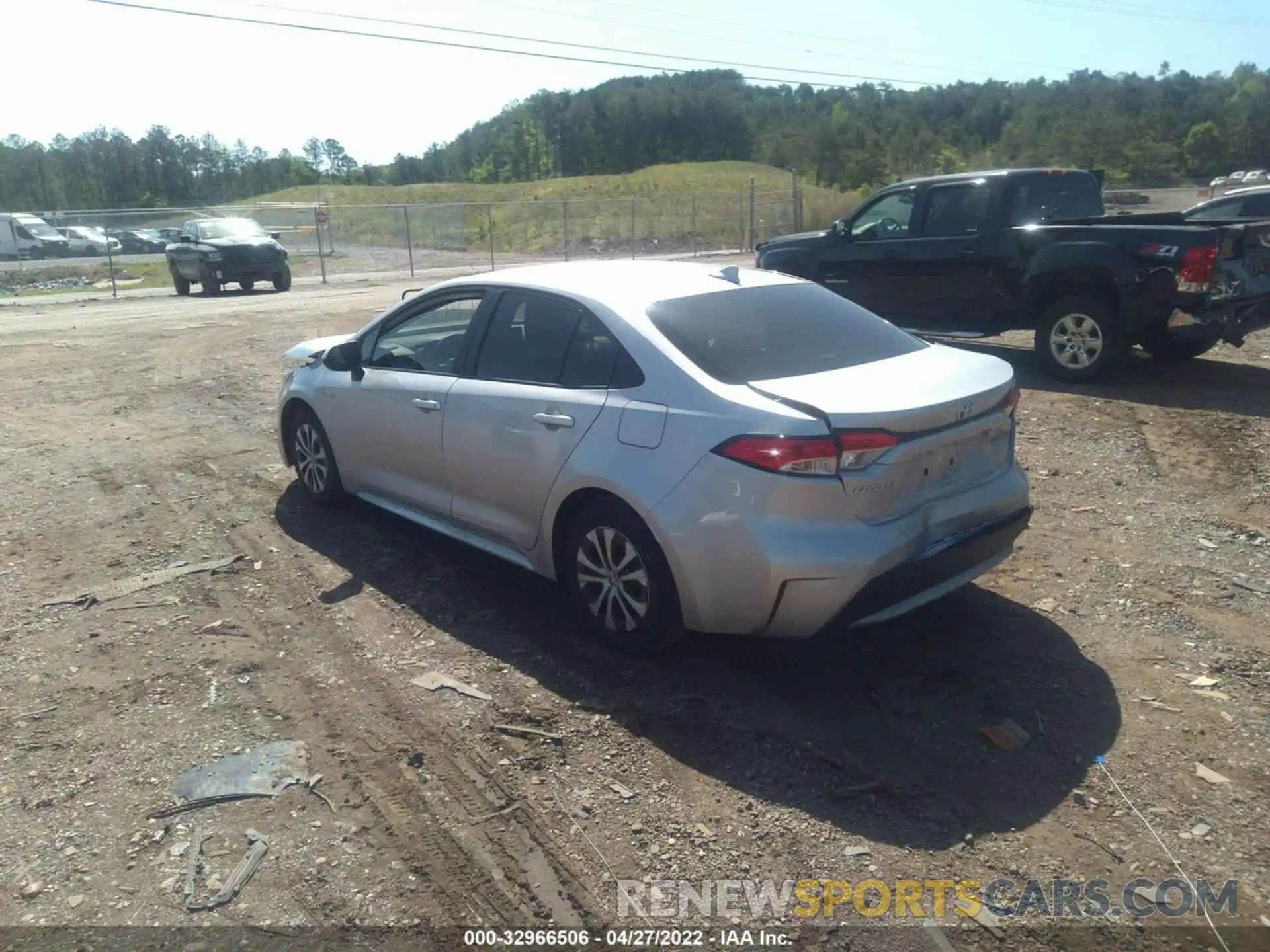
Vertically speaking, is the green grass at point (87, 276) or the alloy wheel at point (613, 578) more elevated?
the alloy wheel at point (613, 578)

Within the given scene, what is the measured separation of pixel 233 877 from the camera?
314 cm

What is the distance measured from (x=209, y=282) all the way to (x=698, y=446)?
23.1 metres

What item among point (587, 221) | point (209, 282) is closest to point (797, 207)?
point (587, 221)

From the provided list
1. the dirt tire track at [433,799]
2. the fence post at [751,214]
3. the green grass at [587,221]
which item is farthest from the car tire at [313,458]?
the green grass at [587,221]

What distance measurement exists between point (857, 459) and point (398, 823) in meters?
2.06

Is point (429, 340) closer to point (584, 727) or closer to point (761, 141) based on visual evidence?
point (584, 727)

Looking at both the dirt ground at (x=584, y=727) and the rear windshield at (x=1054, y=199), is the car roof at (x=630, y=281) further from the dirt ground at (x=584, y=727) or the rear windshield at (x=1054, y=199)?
the rear windshield at (x=1054, y=199)

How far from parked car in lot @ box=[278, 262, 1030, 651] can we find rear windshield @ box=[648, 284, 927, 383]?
0.5 inches

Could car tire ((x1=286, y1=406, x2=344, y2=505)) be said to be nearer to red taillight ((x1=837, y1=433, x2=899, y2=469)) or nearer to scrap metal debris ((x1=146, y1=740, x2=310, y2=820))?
scrap metal debris ((x1=146, y1=740, x2=310, y2=820))

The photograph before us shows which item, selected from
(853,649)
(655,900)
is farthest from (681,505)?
(655,900)

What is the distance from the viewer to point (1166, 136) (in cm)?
5081

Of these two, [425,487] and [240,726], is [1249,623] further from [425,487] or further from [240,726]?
[240,726]

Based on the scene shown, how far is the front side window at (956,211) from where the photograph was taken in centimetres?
1051

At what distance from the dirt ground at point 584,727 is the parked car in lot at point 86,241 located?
3929cm
